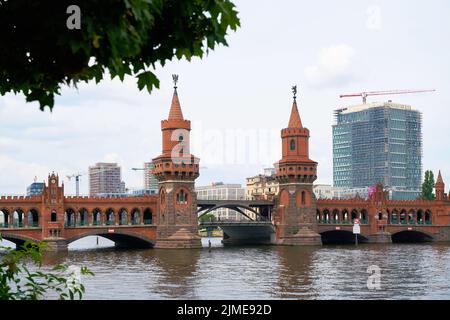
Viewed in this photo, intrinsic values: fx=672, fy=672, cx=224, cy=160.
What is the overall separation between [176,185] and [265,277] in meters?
44.3

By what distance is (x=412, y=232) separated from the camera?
12812cm

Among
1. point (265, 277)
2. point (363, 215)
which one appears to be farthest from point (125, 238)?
point (265, 277)

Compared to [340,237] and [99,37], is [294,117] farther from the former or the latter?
[99,37]

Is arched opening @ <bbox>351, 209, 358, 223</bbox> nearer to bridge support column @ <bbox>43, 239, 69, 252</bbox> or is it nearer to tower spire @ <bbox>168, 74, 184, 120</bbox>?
tower spire @ <bbox>168, 74, 184, 120</bbox>

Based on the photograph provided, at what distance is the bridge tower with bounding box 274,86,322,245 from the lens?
107 meters

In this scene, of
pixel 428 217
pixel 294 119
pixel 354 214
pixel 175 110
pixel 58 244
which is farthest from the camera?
pixel 428 217

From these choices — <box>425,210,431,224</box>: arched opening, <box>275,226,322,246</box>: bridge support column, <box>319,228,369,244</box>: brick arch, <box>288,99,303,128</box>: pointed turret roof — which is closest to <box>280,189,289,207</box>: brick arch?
<box>275,226,322,246</box>: bridge support column

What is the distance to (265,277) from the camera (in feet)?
180

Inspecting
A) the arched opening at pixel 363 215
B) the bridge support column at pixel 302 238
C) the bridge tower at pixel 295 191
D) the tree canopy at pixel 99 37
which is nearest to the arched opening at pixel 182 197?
the bridge tower at pixel 295 191

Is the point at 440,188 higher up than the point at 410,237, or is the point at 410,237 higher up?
the point at 440,188

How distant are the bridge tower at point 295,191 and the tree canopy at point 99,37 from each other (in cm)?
9770
